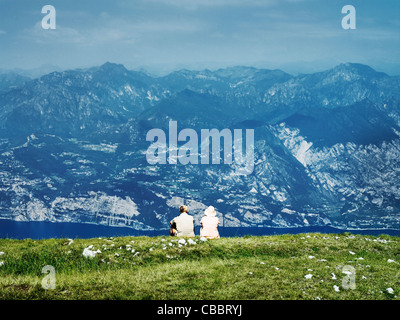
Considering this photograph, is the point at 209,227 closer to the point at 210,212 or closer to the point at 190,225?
the point at 210,212

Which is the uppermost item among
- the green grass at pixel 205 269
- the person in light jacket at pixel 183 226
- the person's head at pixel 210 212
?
the person's head at pixel 210 212

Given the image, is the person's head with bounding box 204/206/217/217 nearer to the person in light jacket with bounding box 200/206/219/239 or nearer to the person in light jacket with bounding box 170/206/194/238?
the person in light jacket with bounding box 200/206/219/239

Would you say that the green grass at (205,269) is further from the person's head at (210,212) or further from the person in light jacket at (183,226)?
the person's head at (210,212)

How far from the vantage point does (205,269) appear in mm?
17016

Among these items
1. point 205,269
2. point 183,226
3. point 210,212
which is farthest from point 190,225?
point 205,269

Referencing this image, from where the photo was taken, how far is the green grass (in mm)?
13719

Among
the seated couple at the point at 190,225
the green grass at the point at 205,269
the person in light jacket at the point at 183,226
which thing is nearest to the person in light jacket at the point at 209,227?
the seated couple at the point at 190,225

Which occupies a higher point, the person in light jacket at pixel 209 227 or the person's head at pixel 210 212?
the person's head at pixel 210 212

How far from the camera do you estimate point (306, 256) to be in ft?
66.5

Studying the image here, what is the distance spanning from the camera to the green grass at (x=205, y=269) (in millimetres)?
13719

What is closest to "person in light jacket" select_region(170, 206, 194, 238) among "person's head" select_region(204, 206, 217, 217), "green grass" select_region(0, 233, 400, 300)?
"person's head" select_region(204, 206, 217, 217)
